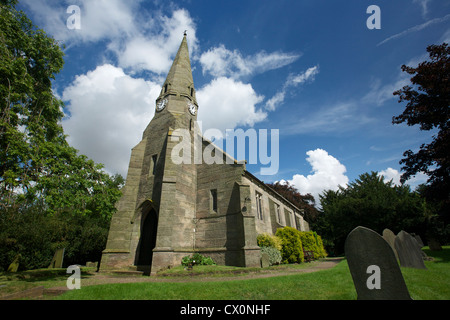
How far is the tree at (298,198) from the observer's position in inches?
1453

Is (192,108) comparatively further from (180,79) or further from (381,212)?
(381,212)

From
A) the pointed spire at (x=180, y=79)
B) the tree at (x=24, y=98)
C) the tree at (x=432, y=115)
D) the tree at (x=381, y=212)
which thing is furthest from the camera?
the tree at (x=381, y=212)

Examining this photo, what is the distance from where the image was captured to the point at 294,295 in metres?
5.43

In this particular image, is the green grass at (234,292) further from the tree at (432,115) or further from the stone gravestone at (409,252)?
the tree at (432,115)

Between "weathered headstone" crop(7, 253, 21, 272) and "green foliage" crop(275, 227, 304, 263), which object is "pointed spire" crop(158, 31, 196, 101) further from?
"weathered headstone" crop(7, 253, 21, 272)

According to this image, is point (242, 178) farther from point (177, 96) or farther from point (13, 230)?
point (13, 230)

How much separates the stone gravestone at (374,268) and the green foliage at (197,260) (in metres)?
10.4

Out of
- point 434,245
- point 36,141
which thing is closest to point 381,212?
point 434,245

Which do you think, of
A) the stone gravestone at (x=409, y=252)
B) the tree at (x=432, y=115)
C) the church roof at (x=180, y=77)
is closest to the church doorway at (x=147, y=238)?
the church roof at (x=180, y=77)

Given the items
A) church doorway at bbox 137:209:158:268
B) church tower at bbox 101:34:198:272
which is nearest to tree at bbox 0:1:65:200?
church tower at bbox 101:34:198:272

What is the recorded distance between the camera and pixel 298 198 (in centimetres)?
3847

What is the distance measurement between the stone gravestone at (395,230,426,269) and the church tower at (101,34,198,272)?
472 inches

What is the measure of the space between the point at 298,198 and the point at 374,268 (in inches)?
1420
